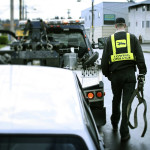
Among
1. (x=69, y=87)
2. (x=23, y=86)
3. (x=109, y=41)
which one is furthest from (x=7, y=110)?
(x=109, y=41)

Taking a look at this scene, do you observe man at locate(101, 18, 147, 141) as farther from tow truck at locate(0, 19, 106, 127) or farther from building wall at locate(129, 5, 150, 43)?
building wall at locate(129, 5, 150, 43)

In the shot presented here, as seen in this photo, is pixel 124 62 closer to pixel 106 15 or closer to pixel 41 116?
pixel 41 116

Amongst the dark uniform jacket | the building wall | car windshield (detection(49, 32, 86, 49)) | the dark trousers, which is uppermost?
the building wall

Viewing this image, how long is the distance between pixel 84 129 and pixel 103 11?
82.6 meters

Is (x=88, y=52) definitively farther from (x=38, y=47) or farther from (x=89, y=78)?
(x=89, y=78)

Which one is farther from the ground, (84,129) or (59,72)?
(59,72)

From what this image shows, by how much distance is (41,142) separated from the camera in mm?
2295

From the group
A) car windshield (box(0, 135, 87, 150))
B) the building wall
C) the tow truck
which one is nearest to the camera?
car windshield (box(0, 135, 87, 150))

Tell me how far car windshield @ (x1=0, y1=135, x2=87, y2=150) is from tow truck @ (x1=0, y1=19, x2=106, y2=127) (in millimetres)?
2063

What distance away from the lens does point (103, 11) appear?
83.6 metres

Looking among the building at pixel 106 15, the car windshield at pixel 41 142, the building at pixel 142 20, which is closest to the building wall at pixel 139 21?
the building at pixel 142 20

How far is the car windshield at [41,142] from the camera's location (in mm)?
2250

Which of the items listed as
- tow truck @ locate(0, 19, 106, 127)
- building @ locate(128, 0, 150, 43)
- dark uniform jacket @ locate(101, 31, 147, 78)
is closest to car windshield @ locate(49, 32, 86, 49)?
tow truck @ locate(0, 19, 106, 127)

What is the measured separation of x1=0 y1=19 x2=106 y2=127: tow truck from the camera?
6.00 m
